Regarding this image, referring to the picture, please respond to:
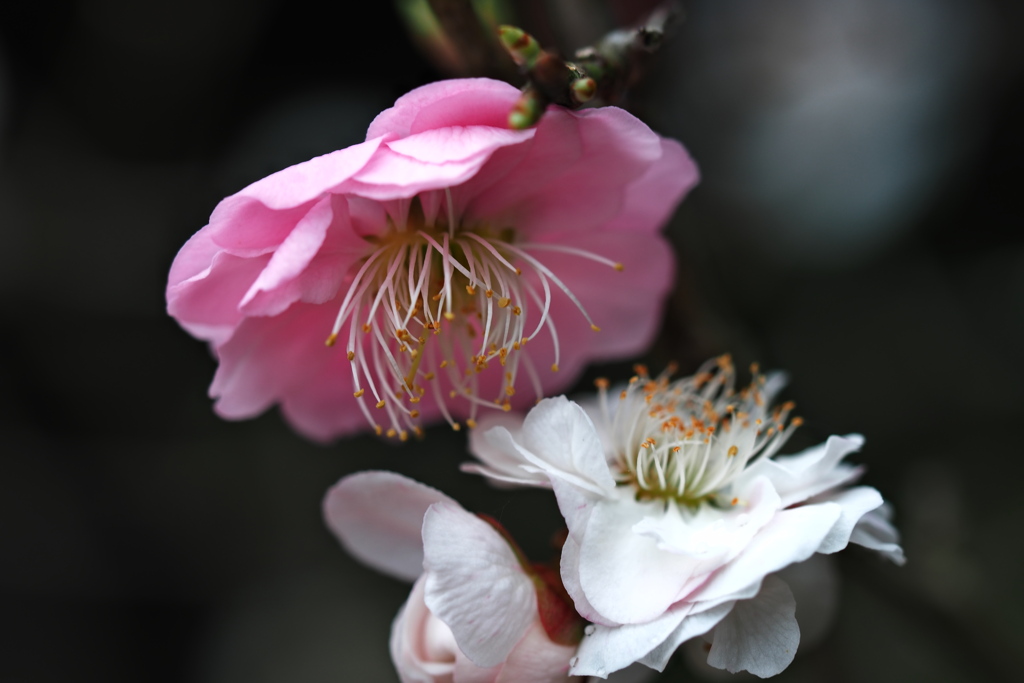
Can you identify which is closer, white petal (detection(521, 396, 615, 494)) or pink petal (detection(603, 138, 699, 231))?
white petal (detection(521, 396, 615, 494))

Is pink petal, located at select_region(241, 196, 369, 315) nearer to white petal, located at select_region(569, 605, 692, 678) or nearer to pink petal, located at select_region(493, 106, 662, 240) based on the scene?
pink petal, located at select_region(493, 106, 662, 240)

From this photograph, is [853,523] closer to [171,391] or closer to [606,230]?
[606,230]

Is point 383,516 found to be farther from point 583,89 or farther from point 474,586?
point 583,89

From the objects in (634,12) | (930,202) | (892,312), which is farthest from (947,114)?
(634,12)

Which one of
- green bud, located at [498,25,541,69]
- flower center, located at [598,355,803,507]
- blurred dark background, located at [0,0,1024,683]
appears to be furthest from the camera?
blurred dark background, located at [0,0,1024,683]

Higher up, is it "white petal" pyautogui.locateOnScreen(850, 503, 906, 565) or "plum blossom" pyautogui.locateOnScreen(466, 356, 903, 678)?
"plum blossom" pyautogui.locateOnScreen(466, 356, 903, 678)

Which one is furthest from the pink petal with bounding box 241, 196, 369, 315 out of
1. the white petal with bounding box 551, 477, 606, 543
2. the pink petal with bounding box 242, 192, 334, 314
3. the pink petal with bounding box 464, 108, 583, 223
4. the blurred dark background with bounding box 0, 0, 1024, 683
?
the blurred dark background with bounding box 0, 0, 1024, 683
